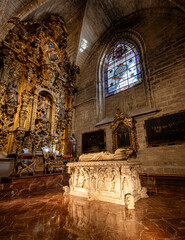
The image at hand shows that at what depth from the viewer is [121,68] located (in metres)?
10.0

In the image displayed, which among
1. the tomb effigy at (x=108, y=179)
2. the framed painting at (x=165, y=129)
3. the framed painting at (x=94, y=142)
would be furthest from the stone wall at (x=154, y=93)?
the tomb effigy at (x=108, y=179)

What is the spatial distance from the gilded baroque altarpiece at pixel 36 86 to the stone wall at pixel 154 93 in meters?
2.15

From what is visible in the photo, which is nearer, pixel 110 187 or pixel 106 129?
pixel 110 187

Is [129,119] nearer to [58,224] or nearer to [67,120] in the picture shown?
[67,120]

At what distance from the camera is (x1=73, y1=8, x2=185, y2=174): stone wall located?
21.5ft

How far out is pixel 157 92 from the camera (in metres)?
7.51

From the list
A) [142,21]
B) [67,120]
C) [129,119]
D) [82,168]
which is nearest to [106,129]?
[129,119]

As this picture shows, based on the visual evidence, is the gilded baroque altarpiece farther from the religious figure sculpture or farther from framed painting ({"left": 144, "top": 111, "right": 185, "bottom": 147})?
framed painting ({"left": 144, "top": 111, "right": 185, "bottom": 147})

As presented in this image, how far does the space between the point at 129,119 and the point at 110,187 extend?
5061 millimetres

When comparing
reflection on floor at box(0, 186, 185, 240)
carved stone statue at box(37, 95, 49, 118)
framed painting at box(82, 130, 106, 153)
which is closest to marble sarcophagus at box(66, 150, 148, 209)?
reflection on floor at box(0, 186, 185, 240)

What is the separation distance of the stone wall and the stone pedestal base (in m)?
3.56

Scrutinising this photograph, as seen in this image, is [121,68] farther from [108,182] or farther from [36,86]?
[108,182]

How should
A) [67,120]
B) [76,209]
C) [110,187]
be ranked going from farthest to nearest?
[67,120]
[110,187]
[76,209]

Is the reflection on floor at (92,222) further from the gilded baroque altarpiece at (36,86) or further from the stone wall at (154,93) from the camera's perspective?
the gilded baroque altarpiece at (36,86)
